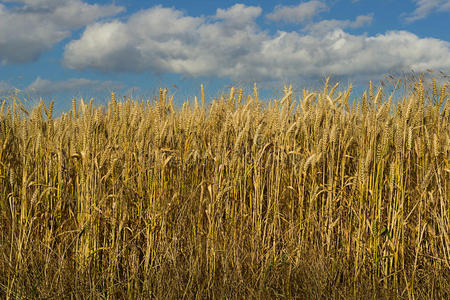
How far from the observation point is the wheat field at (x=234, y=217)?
2482mm

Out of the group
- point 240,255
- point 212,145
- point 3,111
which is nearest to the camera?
point 240,255

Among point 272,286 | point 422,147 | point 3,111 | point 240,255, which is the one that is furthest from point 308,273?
point 3,111

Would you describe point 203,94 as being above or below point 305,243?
above

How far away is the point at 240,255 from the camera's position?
2.62 meters

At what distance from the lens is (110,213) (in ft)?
8.90

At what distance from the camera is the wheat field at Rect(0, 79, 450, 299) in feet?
8.14

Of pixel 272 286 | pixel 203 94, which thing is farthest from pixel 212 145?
pixel 272 286

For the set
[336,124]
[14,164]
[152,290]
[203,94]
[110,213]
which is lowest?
[152,290]

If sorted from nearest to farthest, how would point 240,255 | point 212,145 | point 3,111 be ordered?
point 240,255
point 212,145
point 3,111

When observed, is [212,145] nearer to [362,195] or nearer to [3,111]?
[362,195]

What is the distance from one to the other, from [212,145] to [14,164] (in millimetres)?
1718

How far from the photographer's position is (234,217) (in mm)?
2768

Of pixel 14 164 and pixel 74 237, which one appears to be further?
pixel 14 164

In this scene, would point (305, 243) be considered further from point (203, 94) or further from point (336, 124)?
point (203, 94)
